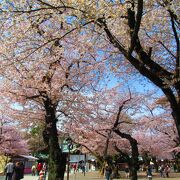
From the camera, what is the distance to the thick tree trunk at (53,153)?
14.5 m

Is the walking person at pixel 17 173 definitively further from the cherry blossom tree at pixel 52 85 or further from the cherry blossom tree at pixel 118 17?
the cherry blossom tree at pixel 118 17

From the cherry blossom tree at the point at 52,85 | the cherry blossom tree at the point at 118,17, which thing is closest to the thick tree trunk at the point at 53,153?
the cherry blossom tree at the point at 52,85

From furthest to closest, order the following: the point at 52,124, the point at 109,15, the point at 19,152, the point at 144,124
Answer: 1. the point at 19,152
2. the point at 144,124
3. the point at 52,124
4. the point at 109,15

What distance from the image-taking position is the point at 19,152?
48.6 metres

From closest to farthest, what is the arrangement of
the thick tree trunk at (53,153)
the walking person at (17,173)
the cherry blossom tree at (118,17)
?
the cherry blossom tree at (118,17) → the walking person at (17,173) → the thick tree trunk at (53,153)

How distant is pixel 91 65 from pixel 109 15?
9643 millimetres

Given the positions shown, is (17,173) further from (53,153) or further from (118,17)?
(118,17)

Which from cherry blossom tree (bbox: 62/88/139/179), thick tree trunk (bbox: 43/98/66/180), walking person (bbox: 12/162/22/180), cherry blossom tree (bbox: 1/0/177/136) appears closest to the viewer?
cherry blossom tree (bbox: 1/0/177/136)

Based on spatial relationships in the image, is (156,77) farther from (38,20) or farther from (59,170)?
(59,170)

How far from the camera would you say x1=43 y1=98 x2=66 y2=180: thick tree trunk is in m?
14.5

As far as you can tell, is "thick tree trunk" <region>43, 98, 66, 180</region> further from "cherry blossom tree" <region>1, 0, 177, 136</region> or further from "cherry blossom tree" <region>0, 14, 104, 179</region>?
"cherry blossom tree" <region>1, 0, 177, 136</region>

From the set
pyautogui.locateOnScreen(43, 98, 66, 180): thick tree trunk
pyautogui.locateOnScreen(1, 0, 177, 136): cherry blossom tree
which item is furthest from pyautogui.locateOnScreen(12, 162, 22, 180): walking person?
pyautogui.locateOnScreen(1, 0, 177, 136): cherry blossom tree

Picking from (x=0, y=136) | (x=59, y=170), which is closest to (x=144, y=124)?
(x=59, y=170)

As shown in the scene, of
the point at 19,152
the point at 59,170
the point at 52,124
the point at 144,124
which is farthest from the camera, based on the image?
the point at 19,152
